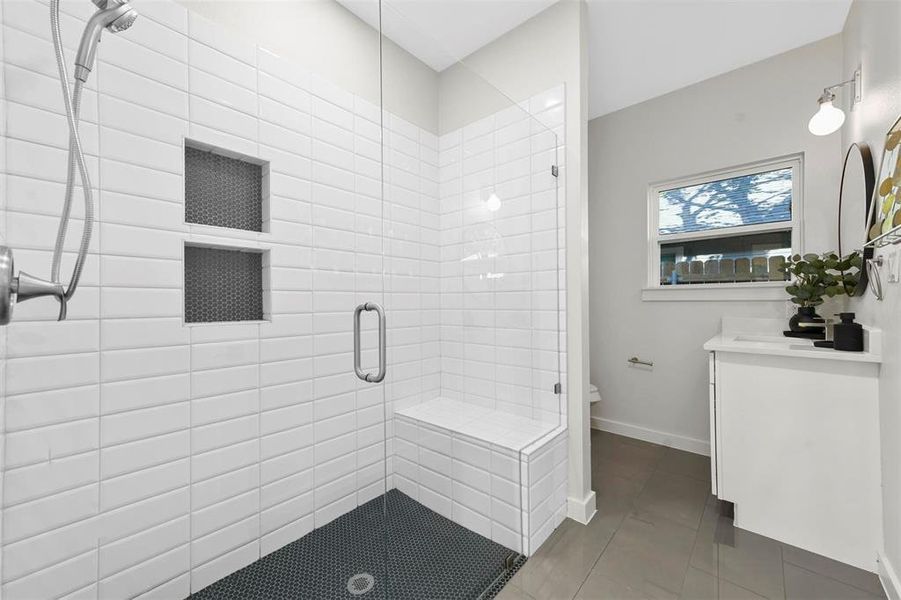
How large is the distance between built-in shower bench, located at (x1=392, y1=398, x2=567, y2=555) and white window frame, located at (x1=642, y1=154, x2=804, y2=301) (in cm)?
163

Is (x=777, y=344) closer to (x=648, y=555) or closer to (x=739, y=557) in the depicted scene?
(x=739, y=557)

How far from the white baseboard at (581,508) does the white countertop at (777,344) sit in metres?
0.96

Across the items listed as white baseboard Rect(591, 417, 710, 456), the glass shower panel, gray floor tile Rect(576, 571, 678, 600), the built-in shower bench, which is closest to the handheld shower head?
the glass shower panel

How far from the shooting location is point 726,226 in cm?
266

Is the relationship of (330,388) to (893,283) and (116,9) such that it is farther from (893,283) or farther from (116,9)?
(893,283)

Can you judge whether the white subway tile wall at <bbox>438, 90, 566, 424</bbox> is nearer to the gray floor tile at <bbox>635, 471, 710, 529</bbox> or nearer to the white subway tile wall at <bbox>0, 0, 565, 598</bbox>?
the white subway tile wall at <bbox>0, 0, 565, 598</bbox>

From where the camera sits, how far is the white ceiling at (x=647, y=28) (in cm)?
196

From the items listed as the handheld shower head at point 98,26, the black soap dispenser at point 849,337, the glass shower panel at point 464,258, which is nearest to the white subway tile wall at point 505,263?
the glass shower panel at point 464,258

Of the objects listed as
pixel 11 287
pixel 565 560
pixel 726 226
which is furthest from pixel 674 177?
pixel 11 287

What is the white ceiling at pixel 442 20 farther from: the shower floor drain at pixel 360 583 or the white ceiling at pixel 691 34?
the shower floor drain at pixel 360 583

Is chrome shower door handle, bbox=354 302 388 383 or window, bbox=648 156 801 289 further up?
window, bbox=648 156 801 289

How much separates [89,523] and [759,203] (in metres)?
3.74

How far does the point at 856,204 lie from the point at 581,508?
2.05m

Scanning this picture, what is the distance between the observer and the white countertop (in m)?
1.49
